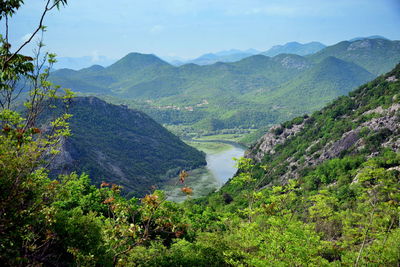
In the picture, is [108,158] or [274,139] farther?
[108,158]

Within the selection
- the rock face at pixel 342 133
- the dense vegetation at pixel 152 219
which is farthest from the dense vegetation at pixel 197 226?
the rock face at pixel 342 133

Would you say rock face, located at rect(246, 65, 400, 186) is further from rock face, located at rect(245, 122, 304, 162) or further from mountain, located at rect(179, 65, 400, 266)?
mountain, located at rect(179, 65, 400, 266)

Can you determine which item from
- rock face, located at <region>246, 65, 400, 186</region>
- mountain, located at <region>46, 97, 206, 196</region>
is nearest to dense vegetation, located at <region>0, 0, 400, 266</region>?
rock face, located at <region>246, 65, 400, 186</region>

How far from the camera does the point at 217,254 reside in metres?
28.9

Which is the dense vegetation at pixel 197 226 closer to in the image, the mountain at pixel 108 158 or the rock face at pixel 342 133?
the rock face at pixel 342 133

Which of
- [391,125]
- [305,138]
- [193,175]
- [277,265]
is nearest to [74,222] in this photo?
[277,265]

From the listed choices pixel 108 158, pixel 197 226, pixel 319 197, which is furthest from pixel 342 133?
pixel 108 158

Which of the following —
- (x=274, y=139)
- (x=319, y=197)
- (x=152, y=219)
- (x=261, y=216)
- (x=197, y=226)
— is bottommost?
Answer: (x=197, y=226)

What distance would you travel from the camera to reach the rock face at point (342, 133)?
84.4m

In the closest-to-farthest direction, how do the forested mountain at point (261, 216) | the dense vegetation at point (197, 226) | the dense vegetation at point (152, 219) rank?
the dense vegetation at point (152, 219) → the dense vegetation at point (197, 226) → the forested mountain at point (261, 216)

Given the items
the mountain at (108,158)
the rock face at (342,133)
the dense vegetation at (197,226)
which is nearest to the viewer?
the dense vegetation at (197,226)

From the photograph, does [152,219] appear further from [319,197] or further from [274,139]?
[274,139]

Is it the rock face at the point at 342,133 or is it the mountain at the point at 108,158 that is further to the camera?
the mountain at the point at 108,158

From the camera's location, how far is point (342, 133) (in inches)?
4028
